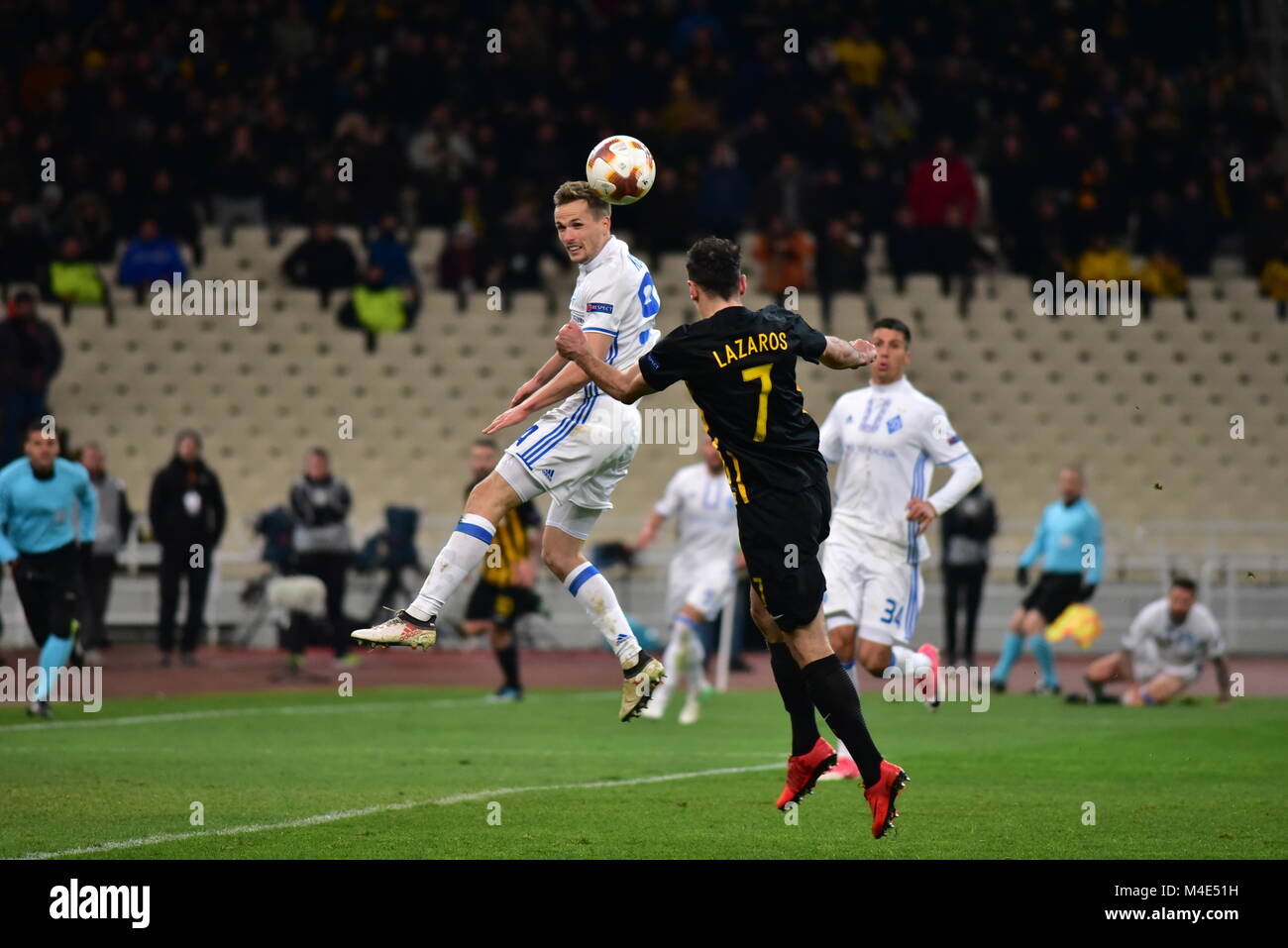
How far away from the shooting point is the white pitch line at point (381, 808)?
8.10 metres

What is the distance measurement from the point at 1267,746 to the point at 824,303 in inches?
498

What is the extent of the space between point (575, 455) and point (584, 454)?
45 millimetres

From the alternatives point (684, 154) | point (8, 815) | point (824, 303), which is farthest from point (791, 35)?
point (8, 815)

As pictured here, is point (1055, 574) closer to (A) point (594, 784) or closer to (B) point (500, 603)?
(B) point (500, 603)

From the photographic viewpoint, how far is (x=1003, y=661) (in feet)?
62.0

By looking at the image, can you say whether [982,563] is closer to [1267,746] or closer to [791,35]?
[1267,746]

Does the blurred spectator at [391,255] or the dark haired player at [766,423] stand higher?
the blurred spectator at [391,255]

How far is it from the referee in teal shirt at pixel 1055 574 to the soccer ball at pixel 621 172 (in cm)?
1050

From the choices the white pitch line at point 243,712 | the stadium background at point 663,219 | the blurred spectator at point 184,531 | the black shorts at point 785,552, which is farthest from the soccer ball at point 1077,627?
the black shorts at point 785,552

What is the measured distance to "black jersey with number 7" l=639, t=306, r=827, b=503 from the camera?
8141mm

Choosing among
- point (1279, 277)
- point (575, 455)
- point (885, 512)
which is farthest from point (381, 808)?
point (1279, 277)

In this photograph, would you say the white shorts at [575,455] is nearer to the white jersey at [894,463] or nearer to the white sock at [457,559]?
the white sock at [457,559]

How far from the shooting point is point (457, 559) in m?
9.25

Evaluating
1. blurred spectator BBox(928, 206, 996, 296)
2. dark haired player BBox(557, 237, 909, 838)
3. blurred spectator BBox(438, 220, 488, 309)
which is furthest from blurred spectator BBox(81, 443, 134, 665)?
dark haired player BBox(557, 237, 909, 838)
